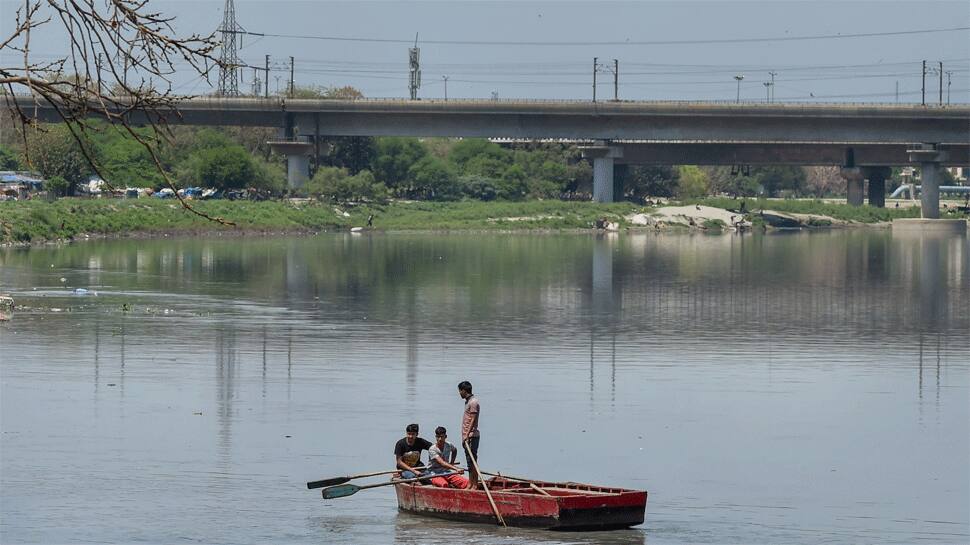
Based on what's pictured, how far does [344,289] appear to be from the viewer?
64000mm

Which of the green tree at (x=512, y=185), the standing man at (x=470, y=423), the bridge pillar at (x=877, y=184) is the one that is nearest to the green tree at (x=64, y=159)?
the green tree at (x=512, y=185)

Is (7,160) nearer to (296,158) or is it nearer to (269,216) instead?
(296,158)

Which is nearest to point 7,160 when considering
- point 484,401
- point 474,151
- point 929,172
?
point 474,151

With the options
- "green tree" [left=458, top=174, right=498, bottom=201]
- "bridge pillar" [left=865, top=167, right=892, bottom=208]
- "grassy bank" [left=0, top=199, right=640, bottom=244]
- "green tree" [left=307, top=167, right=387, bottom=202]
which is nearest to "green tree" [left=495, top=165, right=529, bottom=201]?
"green tree" [left=458, top=174, right=498, bottom=201]

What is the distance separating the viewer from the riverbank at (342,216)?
104 m

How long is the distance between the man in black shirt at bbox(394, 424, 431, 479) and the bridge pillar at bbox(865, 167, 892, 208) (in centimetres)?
15212

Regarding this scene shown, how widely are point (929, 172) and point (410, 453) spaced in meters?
128

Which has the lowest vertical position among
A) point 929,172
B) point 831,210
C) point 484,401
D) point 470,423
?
point 484,401

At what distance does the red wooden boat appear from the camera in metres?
21.6

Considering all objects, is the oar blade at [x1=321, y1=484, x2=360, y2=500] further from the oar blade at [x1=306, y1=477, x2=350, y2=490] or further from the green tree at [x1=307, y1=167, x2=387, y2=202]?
the green tree at [x1=307, y1=167, x2=387, y2=202]

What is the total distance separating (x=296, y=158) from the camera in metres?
140

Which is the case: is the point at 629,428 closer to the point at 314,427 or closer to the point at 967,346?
the point at 314,427

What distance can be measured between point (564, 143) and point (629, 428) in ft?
533

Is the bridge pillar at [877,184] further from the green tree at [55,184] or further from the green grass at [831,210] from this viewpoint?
the green tree at [55,184]
